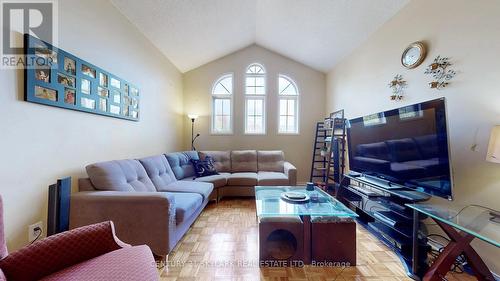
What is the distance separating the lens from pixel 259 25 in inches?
148

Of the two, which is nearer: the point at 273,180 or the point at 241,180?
the point at 273,180

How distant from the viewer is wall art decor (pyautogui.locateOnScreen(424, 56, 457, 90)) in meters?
1.88

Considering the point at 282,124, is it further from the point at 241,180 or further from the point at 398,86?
the point at 398,86

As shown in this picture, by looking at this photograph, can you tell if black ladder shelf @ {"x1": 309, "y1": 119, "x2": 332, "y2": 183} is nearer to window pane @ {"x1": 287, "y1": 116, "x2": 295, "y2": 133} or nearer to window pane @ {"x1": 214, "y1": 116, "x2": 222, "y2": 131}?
window pane @ {"x1": 287, "y1": 116, "x2": 295, "y2": 133}

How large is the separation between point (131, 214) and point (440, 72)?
3.10 meters

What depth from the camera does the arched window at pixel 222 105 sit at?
4684mm

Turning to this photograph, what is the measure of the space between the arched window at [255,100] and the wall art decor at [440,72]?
305cm

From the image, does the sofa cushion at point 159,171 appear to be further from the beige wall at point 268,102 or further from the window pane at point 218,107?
the window pane at point 218,107

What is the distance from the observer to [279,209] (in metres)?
1.88

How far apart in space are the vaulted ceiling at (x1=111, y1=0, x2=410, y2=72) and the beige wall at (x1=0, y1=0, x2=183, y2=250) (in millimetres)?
383

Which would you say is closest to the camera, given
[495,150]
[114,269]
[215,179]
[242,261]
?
[114,269]

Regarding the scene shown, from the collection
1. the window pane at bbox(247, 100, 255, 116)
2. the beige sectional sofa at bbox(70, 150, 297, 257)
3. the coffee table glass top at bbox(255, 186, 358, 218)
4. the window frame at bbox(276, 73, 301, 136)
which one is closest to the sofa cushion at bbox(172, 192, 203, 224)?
the beige sectional sofa at bbox(70, 150, 297, 257)

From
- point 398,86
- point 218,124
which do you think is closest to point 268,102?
point 218,124

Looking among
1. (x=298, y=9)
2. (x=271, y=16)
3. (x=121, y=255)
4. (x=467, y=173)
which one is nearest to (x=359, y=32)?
(x=298, y=9)
